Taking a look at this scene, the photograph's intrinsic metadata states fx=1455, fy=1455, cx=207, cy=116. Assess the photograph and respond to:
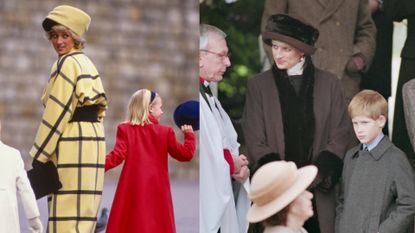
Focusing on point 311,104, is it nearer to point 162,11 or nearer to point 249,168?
point 249,168

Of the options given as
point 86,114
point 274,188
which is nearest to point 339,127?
point 86,114

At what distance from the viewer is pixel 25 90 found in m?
11.1

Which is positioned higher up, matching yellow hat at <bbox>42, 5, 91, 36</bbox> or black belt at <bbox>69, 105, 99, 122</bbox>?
matching yellow hat at <bbox>42, 5, 91, 36</bbox>

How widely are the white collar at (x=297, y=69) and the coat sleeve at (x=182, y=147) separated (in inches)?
33.3

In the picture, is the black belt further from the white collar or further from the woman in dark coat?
the white collar

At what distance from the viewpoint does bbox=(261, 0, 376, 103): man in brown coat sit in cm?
1066

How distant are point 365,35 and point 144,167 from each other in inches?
74.7

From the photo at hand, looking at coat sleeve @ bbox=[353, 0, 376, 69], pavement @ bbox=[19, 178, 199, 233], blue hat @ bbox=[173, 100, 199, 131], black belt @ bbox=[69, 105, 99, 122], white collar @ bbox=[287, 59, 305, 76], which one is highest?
coat sleeve @ bbox=[353, 0, 376, 69]

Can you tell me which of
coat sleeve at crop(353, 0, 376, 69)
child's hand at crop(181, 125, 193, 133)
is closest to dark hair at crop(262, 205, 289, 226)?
child's hand at crop(181, 125, 193, 133)

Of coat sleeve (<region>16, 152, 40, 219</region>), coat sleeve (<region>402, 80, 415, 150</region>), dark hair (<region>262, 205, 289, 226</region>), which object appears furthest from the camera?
coat sleeve (<region>402, 80, 415, 150</region>)

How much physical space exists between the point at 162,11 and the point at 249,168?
1.75 metres

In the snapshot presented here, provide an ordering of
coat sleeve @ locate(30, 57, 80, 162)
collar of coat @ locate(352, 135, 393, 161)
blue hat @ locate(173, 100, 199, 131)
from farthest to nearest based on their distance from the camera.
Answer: blue hat @ locate(173, 100, 199, 131), collar of coat @ locate(352, 135, 393, 161), coat sleeve @ locate(30, 57, 80, 162)

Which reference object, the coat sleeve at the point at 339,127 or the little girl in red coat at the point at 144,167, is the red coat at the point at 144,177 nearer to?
the little girl in red coat at the point at 144,167

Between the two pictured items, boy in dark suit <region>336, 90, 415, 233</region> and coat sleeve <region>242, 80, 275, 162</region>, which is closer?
boy in dark suit <region>336, 90, 415, 233</region>
